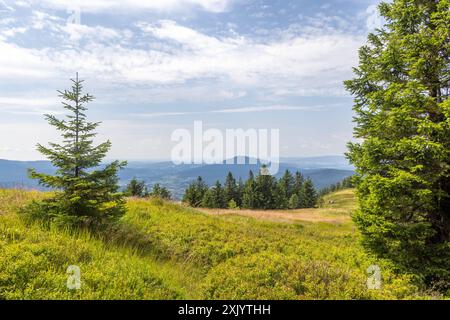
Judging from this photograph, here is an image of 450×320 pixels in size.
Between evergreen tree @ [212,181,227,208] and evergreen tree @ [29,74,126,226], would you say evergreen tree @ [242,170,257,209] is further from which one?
evergreen tree @ [29,74,126,226]

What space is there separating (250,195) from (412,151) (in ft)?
196

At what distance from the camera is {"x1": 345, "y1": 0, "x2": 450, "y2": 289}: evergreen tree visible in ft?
23.0

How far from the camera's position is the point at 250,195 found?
217ft

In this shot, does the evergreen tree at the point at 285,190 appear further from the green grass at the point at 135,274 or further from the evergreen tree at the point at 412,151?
the green grass at the point at 135,274

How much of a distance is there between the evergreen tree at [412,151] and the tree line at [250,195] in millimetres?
51926

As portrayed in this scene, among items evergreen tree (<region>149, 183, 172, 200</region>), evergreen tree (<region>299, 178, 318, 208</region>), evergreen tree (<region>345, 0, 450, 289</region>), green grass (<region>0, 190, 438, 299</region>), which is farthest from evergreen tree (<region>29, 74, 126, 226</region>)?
evergreen tree (<region>299, 178, 318, 208</region>)

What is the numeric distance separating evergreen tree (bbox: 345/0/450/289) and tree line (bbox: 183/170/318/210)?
2044 inches

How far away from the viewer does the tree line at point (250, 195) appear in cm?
6222

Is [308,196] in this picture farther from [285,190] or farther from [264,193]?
[264,193]

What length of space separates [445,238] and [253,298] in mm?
7003
